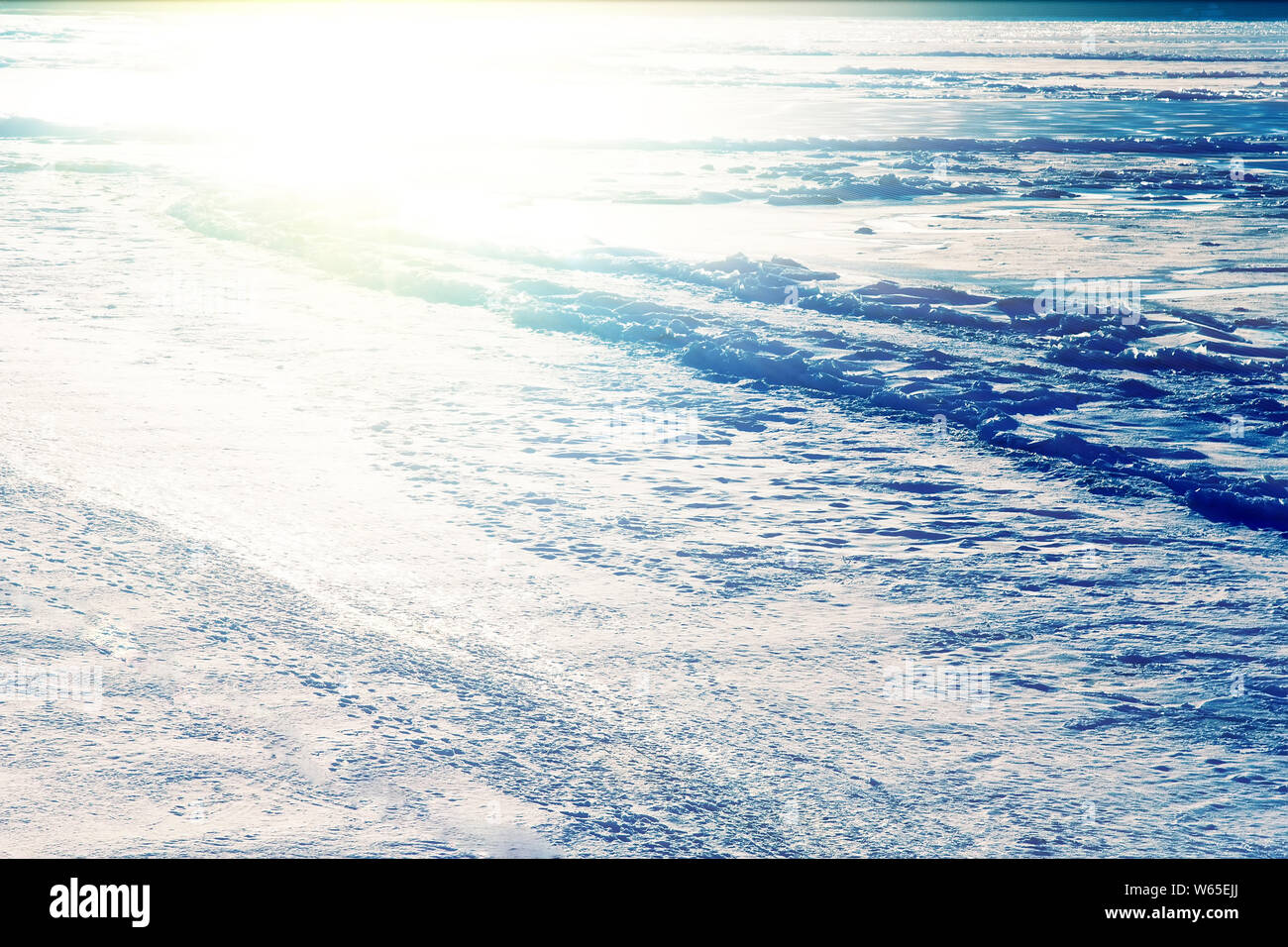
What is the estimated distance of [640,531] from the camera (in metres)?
5.05

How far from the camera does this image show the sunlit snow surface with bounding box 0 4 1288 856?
325 centimetres

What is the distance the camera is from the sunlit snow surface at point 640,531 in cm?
325

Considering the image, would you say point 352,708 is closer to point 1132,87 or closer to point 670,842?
point 670,842

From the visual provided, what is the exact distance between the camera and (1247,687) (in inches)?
151

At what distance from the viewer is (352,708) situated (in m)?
3.61
